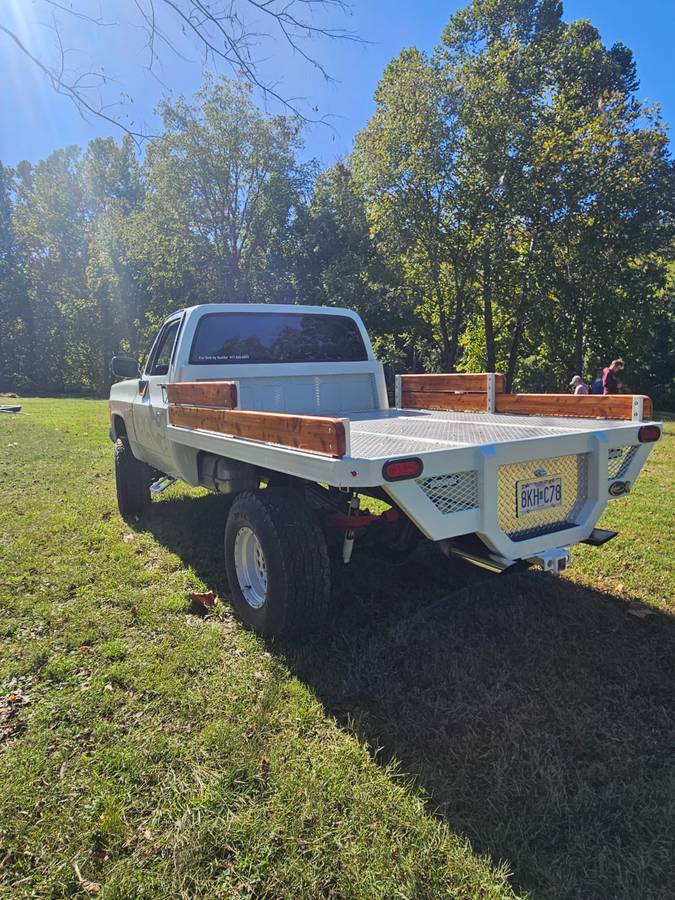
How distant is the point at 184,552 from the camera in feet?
16.2

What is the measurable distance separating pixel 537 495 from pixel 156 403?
3.39 metres

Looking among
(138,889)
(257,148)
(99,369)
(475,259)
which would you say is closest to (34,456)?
(138,889)

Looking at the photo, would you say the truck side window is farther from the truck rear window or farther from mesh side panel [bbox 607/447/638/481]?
mesh side panel [bbox 607/447/638/481]

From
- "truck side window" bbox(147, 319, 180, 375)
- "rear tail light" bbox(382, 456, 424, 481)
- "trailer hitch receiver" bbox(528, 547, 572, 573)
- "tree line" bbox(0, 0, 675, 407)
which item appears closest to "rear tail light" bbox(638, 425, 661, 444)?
"trailer hitch receiver" bbox(528, 547, 572, 573)

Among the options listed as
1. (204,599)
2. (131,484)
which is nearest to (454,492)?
(204,599)

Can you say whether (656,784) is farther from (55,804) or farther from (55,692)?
(55,692)

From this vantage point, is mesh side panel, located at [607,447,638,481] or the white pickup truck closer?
the white pickup truck

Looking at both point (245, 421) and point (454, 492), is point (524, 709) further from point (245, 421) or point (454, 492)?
point (245, 421)

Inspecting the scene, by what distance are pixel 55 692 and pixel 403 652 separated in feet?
6.04

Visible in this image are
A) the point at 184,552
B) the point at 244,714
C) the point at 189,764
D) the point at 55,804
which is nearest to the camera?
the point at 55,804

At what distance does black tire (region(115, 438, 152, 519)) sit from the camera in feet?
19.2

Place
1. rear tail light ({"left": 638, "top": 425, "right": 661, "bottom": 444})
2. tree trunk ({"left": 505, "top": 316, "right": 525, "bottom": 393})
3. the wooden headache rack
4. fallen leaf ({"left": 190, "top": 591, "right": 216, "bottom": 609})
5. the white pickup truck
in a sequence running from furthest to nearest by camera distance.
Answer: tree trunk ({"left": 505, "top": 316, "right": 525, "bottom": 393}) → fallen leaf ({"left": 190, "top": 591, "right": 216, "bottom": 609}) → the wooden headache rack → rear tail light ({"left": 638, "top": 425, "right": 661, "bottom": 444}) → the white pickup truck

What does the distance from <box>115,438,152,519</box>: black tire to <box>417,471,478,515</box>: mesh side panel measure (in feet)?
13.2

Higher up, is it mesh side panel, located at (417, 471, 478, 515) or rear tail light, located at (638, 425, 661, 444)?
rear tail light, located at (638, 425, 661, 444)
